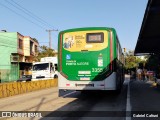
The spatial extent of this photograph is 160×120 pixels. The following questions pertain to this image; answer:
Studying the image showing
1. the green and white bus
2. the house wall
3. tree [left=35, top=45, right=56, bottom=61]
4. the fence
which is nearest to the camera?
the green and white bus

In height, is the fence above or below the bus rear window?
below

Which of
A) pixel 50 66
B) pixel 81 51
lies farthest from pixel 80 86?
pixel 50 66

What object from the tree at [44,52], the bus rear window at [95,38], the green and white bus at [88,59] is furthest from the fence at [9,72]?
the bus rear window at [95,38]

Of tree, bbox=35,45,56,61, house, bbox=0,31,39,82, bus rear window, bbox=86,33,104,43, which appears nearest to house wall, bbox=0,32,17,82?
house, bbox=0,31,39,82

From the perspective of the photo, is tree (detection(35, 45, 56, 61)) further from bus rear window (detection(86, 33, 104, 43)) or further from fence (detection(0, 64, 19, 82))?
bus rear window (detection(86, 33, 104, 43))

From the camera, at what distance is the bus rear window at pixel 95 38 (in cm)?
1484

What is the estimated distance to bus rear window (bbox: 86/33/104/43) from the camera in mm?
14844

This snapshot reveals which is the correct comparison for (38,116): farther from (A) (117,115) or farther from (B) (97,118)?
(A) (117,115)

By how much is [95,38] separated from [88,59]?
106cm

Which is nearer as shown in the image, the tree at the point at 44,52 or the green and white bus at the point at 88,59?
the green and white bus at the point at 88,59

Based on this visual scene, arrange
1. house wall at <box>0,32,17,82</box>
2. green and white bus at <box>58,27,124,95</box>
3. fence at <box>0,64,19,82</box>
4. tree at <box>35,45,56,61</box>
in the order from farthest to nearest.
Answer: tree at <box>35,45,56,61</box>, house wall at <box>0,32,17,82</box>, fence at <box>0,64,19,82</box>, green and white bus at <box>58,27,124,95</box>

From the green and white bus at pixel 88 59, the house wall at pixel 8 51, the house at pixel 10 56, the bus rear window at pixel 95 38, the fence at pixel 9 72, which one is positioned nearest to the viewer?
the green and white bus at pixel 88 59

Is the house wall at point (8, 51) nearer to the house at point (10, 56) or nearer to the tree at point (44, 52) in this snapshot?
the house at point (10, 56)

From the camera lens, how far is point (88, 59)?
49.3 ft
